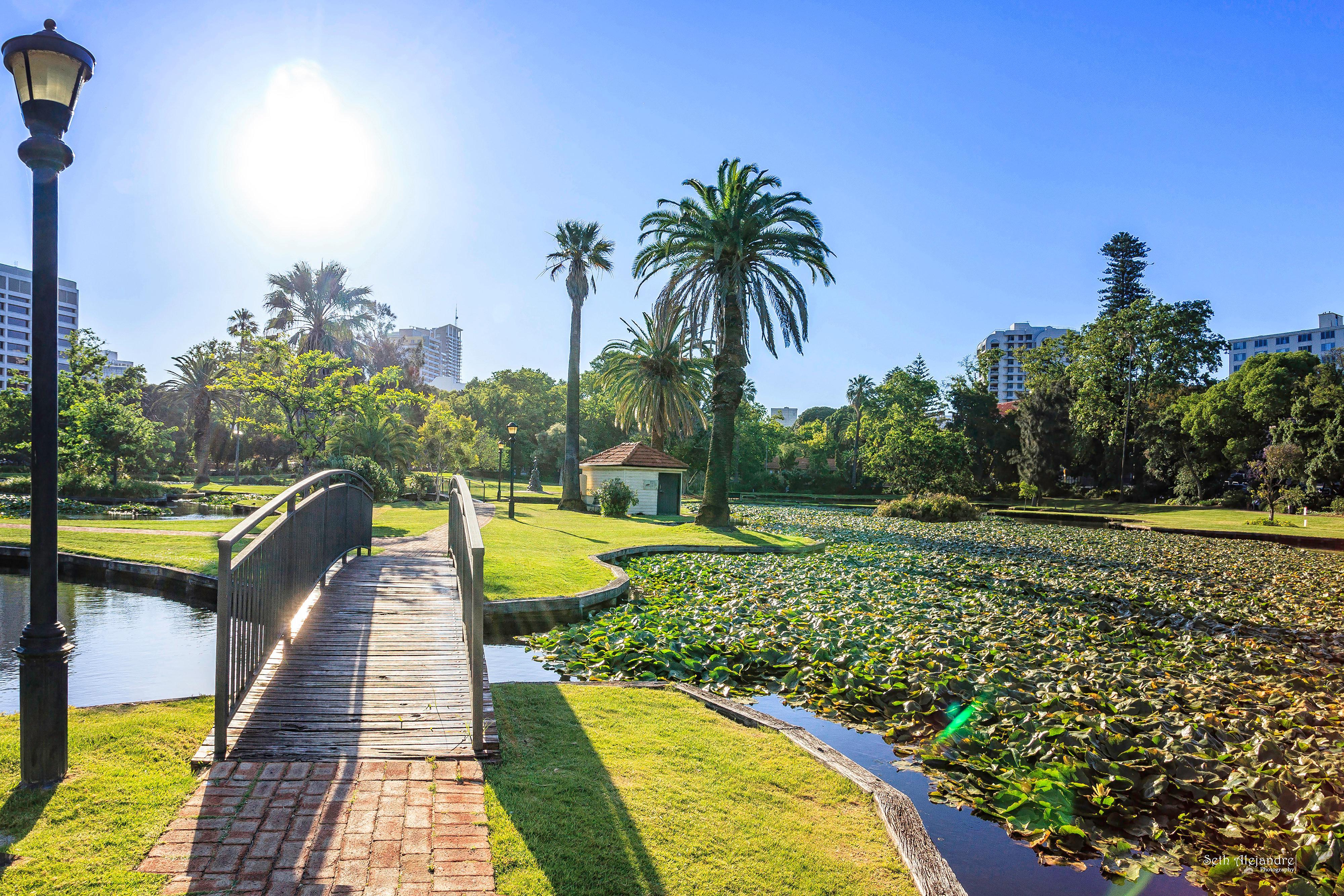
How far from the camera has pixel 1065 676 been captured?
683 centimetres

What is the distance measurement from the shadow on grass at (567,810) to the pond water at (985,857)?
1.83 m

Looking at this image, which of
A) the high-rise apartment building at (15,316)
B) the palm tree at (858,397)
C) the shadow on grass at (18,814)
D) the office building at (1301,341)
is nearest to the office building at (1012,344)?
the office building at (1301,341)

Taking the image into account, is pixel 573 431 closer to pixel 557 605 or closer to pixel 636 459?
pixel 636 459

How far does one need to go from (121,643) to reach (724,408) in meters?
17.6

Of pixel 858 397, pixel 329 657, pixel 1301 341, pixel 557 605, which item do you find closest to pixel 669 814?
pixel 329 657

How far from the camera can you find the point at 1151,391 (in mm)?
48938

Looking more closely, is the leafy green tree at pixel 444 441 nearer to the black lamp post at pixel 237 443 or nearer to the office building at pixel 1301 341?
the black lamp post at pixel 237 443

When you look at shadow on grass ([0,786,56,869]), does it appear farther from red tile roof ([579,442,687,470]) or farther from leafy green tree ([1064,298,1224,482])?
leafy green tree ([1064,298,1224,482])

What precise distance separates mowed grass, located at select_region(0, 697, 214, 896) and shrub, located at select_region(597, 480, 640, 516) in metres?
23.9

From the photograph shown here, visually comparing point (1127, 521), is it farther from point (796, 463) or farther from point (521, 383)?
point (521, 383)

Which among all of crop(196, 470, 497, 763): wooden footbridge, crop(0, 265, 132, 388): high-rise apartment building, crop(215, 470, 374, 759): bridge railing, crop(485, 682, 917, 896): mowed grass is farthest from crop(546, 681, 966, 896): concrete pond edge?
crop(0, 265, 132, 388): high-rise apartment building

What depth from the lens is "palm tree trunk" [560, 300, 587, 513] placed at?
100 ft

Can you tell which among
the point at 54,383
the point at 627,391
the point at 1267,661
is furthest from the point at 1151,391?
the point at 54,383

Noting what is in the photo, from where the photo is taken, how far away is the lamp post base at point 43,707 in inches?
147
